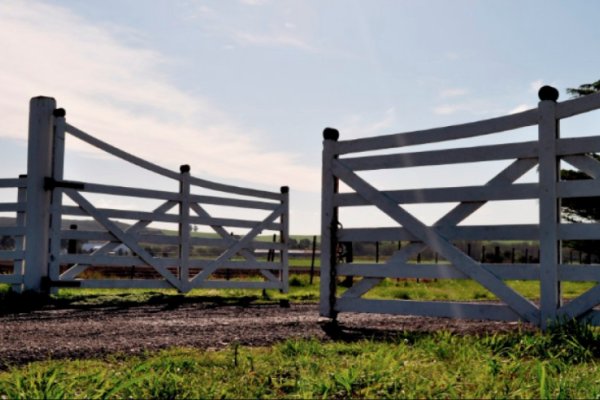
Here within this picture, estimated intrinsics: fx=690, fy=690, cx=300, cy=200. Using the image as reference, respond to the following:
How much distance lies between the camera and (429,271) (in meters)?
6.89

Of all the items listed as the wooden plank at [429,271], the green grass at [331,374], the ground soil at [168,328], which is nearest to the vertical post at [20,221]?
the ground soil at [168,328]

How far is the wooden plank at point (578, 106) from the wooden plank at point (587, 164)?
0.40m

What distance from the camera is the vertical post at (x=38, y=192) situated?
10.2 meters

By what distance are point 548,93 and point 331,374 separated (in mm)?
3971

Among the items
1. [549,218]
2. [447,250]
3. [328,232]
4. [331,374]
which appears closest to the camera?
[331,374]

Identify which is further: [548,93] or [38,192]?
[38,192]

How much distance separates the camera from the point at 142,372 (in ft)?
12.3

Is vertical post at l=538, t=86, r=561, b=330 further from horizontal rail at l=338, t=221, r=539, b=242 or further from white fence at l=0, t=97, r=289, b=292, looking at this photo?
white fence at l=0, t=97, r=289, b=292

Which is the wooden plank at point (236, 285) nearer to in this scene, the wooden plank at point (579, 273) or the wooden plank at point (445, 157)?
the wooden plank at point (445, 157)

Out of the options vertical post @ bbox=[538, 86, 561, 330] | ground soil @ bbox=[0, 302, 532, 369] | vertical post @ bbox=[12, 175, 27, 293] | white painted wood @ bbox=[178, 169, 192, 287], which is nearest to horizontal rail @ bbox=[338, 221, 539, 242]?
vertical post @ bbox=[538, 86, 561, 330]

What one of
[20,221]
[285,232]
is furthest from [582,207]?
[20,221]

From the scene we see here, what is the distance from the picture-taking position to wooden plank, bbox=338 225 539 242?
633cm

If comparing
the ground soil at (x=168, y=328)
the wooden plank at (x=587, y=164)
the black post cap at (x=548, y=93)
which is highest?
the black post cap at (x=548, y=93)

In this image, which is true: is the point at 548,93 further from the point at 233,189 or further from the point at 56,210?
the point at 233,189
